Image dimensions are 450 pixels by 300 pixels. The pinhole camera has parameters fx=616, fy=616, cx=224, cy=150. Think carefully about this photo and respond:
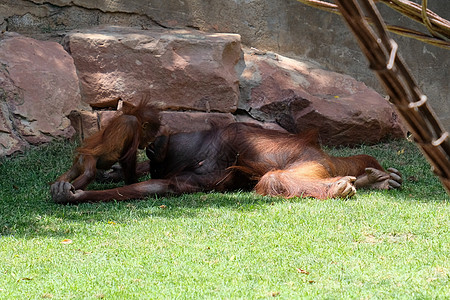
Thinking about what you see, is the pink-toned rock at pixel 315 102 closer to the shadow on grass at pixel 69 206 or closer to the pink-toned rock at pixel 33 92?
the shadow on grass at pixel 69 206

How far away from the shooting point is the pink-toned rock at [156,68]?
556 cm

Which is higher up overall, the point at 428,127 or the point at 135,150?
the point at 428,127

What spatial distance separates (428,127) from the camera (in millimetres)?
1185

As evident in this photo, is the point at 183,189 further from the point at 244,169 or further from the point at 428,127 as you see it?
the point at 428,127

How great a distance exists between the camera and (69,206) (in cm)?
379

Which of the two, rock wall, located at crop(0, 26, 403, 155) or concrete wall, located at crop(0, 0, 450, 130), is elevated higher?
concrete wall, located at crop(0, 0, 450, 130)

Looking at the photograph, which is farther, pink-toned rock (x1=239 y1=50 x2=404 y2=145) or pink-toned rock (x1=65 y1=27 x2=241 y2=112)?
pink-toned rock (x1=239 y1=50 x2=404 y2=145)

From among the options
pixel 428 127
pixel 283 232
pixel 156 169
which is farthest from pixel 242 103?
pixel 428 127

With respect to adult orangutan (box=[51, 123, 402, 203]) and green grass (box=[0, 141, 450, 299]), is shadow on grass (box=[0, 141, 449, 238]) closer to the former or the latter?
green grass (box=[0, 141, 450, 299])

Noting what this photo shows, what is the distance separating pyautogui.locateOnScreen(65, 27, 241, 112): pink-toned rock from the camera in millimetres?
5559

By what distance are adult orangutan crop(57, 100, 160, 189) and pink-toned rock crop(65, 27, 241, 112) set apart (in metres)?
1.37

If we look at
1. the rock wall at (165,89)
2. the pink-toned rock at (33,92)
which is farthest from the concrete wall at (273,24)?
the pink-toned rock at (33,92)

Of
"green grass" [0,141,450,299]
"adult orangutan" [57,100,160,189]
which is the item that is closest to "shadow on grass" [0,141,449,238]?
"green grass" [0,141,450,299]

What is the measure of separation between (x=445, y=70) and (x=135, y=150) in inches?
152
